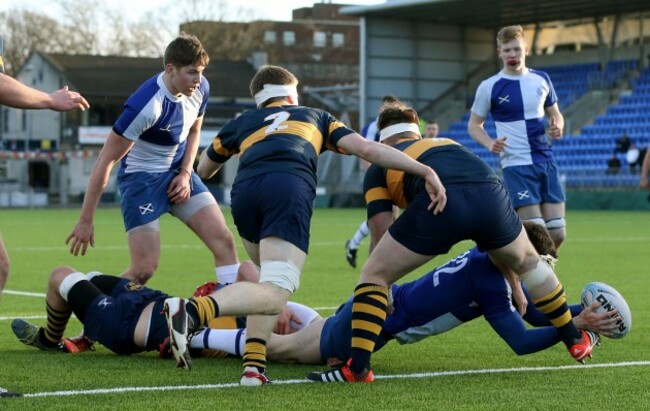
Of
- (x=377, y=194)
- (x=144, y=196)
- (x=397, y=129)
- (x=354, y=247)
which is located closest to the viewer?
(x=377, y=194)

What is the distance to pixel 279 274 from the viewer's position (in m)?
6.19

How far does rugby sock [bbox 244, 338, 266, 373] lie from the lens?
6.20 m

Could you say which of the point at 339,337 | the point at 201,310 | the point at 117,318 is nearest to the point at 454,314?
the point at 339,337

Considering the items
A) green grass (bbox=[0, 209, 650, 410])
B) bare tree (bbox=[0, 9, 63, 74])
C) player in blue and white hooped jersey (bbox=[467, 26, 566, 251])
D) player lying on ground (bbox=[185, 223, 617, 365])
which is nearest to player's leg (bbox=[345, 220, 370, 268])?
green grass (bbox=[0, 209, 650, 410])

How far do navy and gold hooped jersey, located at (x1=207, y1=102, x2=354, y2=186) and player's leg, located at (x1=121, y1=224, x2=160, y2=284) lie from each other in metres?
1.90

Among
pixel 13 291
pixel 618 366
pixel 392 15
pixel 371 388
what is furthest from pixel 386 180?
pixel 392 15

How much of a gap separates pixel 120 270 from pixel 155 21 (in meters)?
52.5

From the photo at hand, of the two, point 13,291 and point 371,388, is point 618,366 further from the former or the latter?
point 13,291

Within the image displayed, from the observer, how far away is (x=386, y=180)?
6508mm

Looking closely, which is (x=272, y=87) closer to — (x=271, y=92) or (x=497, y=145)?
(x=271, y=92)

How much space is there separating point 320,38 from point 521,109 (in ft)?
261

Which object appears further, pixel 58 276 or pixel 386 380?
pixel 58 276

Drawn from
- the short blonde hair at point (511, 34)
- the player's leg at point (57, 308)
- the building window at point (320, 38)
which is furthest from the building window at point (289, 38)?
the player's leg at point (57, 308)

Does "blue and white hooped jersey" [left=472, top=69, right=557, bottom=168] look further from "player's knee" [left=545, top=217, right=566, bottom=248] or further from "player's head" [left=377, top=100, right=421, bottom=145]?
"player's head" [left=377, top=100, right=421, bottom=145]
